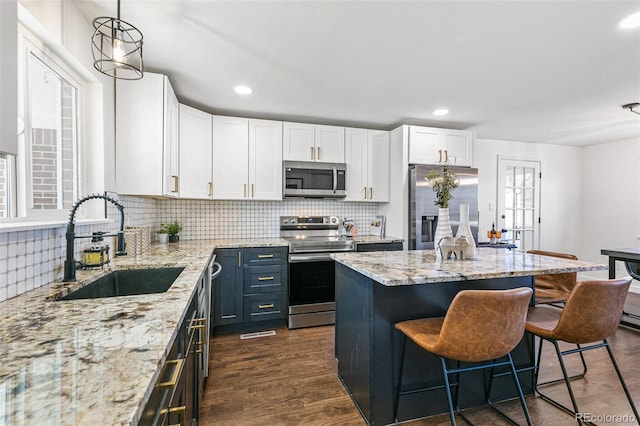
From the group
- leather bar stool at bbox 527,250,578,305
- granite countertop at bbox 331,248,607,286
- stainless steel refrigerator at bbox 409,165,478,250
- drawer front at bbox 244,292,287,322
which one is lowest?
drawer front at bbox 244,292,287,322

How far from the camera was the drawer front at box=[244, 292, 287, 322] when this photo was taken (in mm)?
3023

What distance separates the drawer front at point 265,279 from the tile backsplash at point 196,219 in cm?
75

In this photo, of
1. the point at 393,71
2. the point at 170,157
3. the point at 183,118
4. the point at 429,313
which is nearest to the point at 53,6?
the point at 170,157

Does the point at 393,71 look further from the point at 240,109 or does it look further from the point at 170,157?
the point at 170,157

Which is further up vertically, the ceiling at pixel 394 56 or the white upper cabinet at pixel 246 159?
the ceiling at pixel 394 56

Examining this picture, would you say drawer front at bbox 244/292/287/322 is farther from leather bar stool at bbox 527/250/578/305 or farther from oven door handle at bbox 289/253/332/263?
leather bar stool at bbox 527/250/578/305

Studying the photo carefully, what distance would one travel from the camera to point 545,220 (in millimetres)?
4930

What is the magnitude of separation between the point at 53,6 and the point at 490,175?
5.10 meters

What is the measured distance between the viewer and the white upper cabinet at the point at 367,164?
3739 mm

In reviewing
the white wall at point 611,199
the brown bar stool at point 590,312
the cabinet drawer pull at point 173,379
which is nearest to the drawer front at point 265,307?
the cabinet drawer pull at point 173,379

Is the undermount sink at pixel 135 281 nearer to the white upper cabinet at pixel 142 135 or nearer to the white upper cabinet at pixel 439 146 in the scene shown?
the white upper cabinet at pixel 142 135

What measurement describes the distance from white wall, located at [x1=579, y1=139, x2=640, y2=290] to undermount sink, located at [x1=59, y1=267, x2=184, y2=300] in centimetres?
610

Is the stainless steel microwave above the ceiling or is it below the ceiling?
below

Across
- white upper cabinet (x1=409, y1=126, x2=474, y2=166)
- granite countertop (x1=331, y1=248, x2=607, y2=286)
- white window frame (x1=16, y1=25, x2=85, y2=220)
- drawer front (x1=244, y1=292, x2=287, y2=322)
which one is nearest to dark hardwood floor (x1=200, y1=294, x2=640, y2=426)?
drawer front (x1=244, y1=292, x2=287, y2=322)
